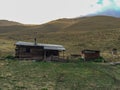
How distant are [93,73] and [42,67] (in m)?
7.28

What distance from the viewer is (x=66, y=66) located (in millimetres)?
50219

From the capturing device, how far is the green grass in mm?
39094

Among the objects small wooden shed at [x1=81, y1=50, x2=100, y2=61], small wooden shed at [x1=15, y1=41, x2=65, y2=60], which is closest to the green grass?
small wooden shed at [x1=15, y1=41, x2=65, y2=60]

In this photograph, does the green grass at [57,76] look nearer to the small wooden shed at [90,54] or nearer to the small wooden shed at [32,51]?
the small wooden shed at [32,51]

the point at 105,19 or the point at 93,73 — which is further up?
the point at 105,19

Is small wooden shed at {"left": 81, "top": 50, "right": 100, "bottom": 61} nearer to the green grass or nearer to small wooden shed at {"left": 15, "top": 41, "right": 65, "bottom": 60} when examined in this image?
small wooden shed at {"left": 15, "top": 41, "right": 65, "bottom": 60}

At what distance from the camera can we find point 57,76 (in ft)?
144

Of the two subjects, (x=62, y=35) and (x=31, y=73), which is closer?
(x=31, y=73)

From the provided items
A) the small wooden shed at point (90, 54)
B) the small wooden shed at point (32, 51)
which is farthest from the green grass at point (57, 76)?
the small wooden shed at point (90, 54)

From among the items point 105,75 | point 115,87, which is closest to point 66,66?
point 105,75

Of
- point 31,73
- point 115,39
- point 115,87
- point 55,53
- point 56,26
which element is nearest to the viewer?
point 115,87

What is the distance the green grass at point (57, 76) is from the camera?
39094 millimetres

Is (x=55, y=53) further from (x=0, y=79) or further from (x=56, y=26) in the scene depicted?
(x=56, y=26)

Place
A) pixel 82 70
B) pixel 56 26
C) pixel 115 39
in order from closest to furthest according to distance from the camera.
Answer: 1. pixel 82 70
2. pixel 115 39
3. pixel 56 26
